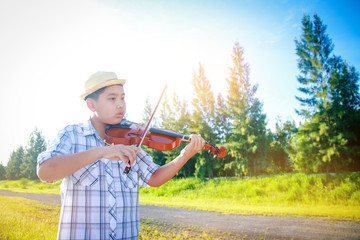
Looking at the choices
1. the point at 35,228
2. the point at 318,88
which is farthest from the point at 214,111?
the point at 35,228

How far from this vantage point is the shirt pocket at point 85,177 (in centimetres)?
152

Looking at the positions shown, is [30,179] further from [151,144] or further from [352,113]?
[352,113]

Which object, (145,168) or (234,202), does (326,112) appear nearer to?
(234,202)

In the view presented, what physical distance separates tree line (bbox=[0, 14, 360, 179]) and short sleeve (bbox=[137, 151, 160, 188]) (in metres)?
14.4

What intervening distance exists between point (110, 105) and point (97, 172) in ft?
1.86

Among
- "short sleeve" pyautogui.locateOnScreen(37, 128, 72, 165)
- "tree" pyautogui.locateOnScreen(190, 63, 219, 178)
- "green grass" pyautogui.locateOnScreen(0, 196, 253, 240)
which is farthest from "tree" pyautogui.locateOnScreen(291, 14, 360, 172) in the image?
"short sleeve" pyautogui.locateOnScreen(37, 128, 72, 165)

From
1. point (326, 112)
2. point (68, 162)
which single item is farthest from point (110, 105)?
point (326, 112)

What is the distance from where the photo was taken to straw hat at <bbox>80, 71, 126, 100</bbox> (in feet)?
5.92

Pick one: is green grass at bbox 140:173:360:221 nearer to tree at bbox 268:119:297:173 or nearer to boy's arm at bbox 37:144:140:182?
tree at bbox 268:119:297:173

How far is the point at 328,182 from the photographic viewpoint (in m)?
11.8

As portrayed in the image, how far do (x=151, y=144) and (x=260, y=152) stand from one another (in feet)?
47.7

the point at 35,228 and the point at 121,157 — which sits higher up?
the point at 121,157

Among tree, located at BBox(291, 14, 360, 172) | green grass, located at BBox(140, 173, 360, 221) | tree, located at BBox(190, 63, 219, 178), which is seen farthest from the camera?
tree, located at BBox(190, 63, 219, 178)

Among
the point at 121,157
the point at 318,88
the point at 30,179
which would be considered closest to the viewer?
the point at 121,157
